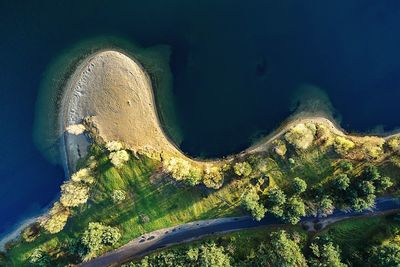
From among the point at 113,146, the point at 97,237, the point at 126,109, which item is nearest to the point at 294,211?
the point at 113,146

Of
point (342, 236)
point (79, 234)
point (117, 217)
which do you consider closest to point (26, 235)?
point (79, 234)

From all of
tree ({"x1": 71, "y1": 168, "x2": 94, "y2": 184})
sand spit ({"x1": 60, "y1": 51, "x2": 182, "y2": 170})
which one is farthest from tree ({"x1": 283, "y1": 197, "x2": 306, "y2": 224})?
tree ({"x1": 71, "y1": 168, "x2": 94, "y2": 184})

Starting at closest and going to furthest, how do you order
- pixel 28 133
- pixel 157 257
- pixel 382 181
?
pixel 382 181, pixel 157 257, pixel 28 133

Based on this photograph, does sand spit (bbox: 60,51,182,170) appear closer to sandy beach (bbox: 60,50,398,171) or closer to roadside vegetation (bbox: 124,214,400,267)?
sandy beach (bbox: 60,50,398,171)

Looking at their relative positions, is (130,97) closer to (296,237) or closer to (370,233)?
(296,237)

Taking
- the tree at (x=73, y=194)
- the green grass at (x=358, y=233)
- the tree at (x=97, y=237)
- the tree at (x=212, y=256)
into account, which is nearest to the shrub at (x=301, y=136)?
the green grass at (x=358, y=233)

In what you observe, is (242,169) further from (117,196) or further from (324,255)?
(117,196)

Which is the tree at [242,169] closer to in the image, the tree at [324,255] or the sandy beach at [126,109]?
the sandy beach at [126,109]
